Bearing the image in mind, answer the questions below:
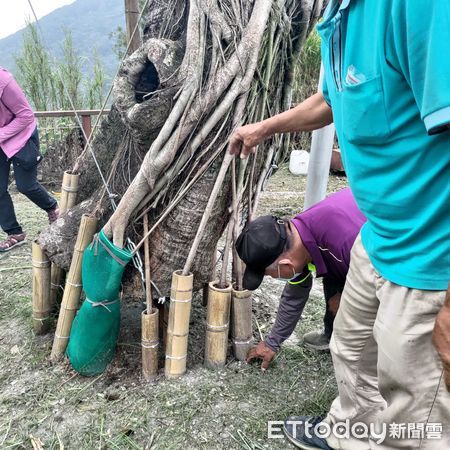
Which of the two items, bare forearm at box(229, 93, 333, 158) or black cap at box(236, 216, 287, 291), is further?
black cap at box(236, 216, 287, 291)

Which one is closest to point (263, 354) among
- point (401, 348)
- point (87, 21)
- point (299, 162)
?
point (401, 348)

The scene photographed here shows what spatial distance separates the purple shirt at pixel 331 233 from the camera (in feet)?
6.71

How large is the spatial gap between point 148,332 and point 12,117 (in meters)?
2.81

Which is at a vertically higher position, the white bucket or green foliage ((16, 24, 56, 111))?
green foliage ((16, 24, 56, 111))

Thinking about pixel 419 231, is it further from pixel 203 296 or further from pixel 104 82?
pixel 104 82

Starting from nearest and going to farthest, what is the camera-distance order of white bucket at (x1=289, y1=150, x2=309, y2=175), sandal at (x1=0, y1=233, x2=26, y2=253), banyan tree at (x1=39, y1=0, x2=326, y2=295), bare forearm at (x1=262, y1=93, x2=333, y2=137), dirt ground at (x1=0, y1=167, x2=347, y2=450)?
bare forearm at (x1=262, y1=93, x2=333, y2=137), dirt ground at (x1=0, y1=167, x2=347, y2=450), banyan tree at (x1=39, y1=0, x2=326, y2=295), sandal at (x1=0, y1=233, x2=26, y2=253), white bucket at (x1=289, y1=150, x2=309, y2=175)

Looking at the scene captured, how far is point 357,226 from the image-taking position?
2.05 m

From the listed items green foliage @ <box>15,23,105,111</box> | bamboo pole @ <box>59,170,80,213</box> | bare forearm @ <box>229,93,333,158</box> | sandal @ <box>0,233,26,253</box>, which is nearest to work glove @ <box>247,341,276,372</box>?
bare forearm @ <box>229,93,333,158</box>

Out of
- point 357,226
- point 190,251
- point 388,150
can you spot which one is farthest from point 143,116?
point 388,150

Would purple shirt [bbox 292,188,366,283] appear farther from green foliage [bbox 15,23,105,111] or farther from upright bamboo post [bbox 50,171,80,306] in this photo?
green foliage [bbox 15,23,105,111]

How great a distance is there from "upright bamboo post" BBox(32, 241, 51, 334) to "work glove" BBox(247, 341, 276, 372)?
4.37 feet

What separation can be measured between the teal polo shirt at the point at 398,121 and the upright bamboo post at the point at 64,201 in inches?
75.7

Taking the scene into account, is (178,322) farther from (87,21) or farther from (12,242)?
(87,21)

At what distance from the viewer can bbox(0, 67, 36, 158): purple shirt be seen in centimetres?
401
